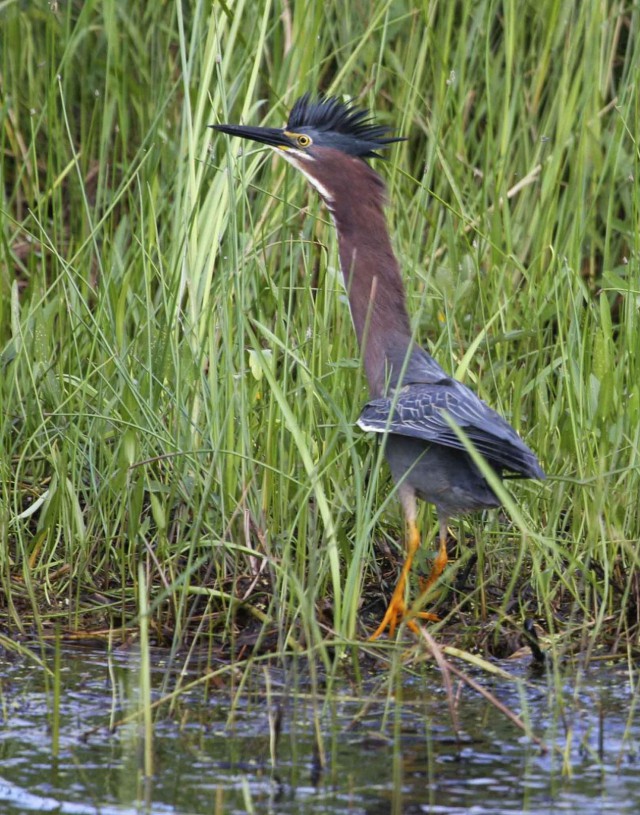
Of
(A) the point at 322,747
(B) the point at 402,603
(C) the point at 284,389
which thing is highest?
(C) the point at 284,389

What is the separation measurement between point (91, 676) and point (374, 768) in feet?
2.81

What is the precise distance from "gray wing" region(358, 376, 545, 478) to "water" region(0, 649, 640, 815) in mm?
566

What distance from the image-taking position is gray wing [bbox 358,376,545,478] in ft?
11.3

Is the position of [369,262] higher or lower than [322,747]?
higher

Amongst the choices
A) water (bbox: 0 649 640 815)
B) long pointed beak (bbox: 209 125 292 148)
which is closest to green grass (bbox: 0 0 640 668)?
long pointed beak (bbox: 209 125 292 148)

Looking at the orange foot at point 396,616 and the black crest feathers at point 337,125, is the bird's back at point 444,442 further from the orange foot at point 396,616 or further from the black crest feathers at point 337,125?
the black crest feathers at point 337,125

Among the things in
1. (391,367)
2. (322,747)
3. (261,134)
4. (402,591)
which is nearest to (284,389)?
(391,367)

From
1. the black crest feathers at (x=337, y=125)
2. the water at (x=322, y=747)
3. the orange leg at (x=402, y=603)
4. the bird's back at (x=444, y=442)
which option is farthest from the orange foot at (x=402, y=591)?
the black crest feathers at (x=337, y=125)

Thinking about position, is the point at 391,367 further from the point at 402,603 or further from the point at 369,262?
the point at 402,603

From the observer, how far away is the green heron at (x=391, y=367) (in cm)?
355

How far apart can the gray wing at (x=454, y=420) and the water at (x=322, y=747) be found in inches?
22.3

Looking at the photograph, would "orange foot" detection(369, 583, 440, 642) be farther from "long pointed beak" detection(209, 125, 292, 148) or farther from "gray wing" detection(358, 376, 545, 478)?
"long pointed beak" detection(209, 125, 292, 148)

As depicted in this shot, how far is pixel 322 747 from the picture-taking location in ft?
8.84

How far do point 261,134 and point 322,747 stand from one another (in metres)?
2.17
